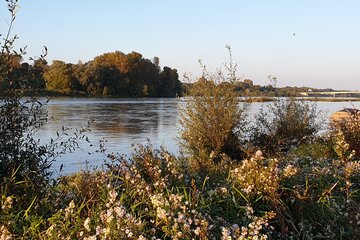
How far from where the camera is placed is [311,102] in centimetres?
1652

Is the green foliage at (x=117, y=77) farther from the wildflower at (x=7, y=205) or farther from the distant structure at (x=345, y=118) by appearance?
the wildflower at (x=7, y=205)

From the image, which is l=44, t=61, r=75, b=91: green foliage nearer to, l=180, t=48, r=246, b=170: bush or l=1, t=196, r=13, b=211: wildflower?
l=180, t=48, r=246, b=170: bush

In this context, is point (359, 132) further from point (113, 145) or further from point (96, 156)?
point (113, 145)

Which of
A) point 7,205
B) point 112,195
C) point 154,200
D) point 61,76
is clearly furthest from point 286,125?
point 61,76

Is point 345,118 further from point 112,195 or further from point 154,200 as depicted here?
point 112,195

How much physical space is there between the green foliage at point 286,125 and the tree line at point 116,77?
47277 millimetres

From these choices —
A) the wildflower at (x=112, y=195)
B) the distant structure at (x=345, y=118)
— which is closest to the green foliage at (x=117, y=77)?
the distant structure at (x=345, y=118)

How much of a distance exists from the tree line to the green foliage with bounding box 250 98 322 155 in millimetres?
47277

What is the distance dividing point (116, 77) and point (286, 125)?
82.0 meters

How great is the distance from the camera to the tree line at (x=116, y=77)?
278 ft

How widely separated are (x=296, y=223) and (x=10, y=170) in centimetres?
313

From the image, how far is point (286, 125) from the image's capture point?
14.6 metres

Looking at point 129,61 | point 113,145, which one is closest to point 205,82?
point 113,145

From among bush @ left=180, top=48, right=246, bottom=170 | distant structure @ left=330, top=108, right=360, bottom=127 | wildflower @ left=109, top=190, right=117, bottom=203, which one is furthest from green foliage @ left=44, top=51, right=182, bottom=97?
wildflower @ left=109, top=190, right=117, bottom=203
